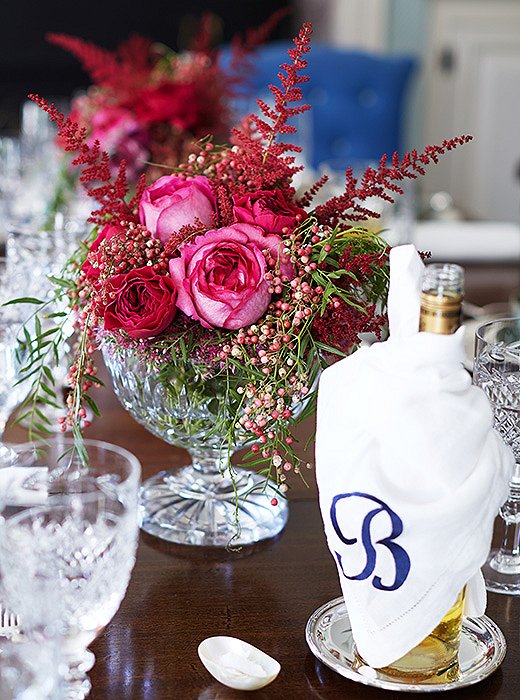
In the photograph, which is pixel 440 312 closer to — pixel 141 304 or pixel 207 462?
pixel 141 304

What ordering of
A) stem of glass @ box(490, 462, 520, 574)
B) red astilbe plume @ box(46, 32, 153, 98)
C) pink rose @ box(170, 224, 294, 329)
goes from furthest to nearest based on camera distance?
1. red astilbe plume @ box(46, 32, 153, 98)
2. stem of glass @ box(490, 462, 520, 574)
3. pink rose @ box(170, 224, 294, 329)

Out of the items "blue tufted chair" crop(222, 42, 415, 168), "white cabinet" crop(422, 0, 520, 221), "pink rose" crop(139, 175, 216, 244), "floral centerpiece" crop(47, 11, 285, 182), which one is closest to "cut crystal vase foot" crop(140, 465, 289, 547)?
"pink rose" crop(139, 175, 216, 244)

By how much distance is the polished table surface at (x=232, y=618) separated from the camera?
666 mm

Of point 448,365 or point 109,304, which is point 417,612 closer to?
point 448,365

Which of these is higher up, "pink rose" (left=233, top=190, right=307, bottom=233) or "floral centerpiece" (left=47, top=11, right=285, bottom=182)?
"floral centerpiece" (left=47, top=11, right=285, bottom=182)

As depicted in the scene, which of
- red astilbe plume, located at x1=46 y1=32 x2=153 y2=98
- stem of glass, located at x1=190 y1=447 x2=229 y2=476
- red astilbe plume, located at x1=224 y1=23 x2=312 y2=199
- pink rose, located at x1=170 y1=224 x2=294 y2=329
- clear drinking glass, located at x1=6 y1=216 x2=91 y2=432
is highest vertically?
red astilbe plume, located at x1=46 y1=32 x2=153 y2=98

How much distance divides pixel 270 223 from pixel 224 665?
31cm

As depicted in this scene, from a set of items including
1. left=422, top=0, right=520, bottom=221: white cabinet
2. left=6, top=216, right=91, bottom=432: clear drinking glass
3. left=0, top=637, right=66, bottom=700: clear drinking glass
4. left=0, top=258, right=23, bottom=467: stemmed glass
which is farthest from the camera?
left=422, top=0, right=520, bottom=221: white cabinet

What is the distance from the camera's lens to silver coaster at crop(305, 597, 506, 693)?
0.66 m

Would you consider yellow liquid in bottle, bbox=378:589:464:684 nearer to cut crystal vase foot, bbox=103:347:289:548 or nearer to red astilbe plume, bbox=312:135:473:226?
cut crystal vase foot, bbox=103:347:289:548

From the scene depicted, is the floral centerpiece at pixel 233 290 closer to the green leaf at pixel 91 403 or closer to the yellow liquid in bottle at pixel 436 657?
the green leaf at pixel 91 403

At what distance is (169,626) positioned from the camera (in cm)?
74

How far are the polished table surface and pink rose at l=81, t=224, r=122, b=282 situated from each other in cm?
23

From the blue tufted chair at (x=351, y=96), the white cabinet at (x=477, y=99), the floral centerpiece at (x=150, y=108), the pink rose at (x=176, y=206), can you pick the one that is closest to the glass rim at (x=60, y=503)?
the pink rose at (x=176, y=206)
